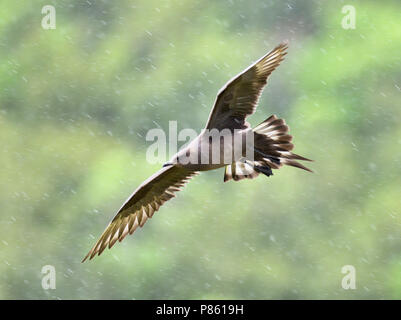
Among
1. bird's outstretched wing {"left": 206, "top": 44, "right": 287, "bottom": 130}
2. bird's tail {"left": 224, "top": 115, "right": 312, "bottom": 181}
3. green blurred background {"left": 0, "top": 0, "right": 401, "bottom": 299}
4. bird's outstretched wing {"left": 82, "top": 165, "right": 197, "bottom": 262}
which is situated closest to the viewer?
bird's outstretched wing {"left": 206, "top": 44, "right": 287, "bottom": 130}

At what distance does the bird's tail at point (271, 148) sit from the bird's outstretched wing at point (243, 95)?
0.53ft

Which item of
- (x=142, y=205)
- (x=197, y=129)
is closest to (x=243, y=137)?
(x=142, y=205)

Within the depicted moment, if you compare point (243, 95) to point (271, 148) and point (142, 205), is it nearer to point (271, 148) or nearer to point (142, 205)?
point (271, 148)

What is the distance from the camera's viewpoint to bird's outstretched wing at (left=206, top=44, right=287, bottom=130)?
588 centimetres

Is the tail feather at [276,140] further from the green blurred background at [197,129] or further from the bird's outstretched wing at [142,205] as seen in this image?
the green blurred background at [197,129]

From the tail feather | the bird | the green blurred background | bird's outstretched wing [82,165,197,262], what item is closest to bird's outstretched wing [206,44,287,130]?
the bird

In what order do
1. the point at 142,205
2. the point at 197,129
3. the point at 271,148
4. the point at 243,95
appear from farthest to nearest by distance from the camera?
the point at 197,129, the point at 142,205, the point at 271,148, the point at 243,95

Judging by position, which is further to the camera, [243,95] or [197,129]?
[197,129]

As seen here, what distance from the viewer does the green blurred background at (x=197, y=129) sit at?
16406 millimetres

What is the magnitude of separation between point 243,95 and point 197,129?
10.7 metres

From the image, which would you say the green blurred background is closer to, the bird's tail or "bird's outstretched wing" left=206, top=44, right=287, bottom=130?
the bird's tail

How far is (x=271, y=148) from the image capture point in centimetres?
620

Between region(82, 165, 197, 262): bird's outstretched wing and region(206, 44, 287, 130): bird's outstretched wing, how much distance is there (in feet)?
2.41

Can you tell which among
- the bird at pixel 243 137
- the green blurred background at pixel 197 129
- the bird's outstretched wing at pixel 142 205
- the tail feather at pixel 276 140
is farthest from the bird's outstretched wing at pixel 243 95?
the green blurred background at pixel 197 129
